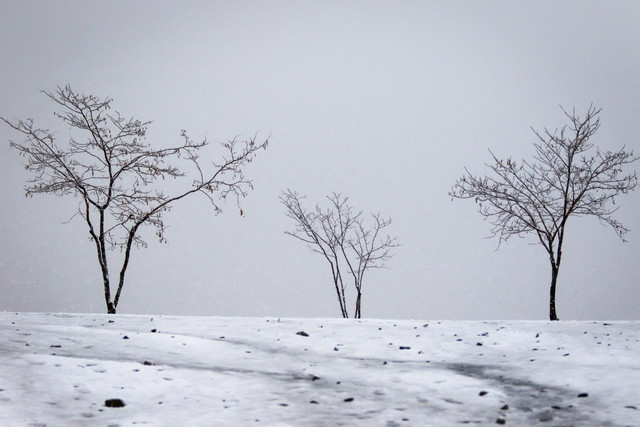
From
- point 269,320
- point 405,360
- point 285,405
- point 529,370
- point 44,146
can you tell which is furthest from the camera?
point 44,146

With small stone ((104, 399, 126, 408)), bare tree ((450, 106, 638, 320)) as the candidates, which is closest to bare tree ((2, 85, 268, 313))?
bare tree ((450, 106, 638, 320))

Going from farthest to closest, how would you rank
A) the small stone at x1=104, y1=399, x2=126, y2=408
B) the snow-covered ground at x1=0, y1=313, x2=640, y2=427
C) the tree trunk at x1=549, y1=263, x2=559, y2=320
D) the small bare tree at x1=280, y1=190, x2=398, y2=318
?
the small bare tree at x1=280, y1=190, x2=398, y2=318
the tree trunk at x1=549, y1=263, x2=559, y2=320
the small stone at x1=104, y1=399, x2=126, y2=408
the snow-covered ground at x1=0, y1=313, x2=640, y2=427

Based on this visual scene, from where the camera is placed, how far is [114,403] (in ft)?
15.6

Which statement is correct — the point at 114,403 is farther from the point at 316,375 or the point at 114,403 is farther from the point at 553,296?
the point at 553,296

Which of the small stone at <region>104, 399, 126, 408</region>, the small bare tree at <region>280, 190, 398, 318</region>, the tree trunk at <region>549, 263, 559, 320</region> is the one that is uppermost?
the small bare tree at <region>280, 190, 398, 318</region>

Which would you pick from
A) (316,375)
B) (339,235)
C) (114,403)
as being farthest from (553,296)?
(114,403)

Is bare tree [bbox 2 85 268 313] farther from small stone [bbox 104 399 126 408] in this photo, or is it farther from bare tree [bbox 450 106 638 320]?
small stone [bbox 104 399 126 408]

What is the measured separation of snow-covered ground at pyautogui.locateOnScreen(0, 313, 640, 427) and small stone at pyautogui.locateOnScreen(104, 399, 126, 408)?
2 cm

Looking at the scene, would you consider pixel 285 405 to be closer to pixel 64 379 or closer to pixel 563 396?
pixel 64 379

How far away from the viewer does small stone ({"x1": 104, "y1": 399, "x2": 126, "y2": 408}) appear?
4.74m

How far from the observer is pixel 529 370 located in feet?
20.0

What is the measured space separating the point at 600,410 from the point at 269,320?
5.50 meters

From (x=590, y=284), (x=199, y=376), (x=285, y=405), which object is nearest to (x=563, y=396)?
(x=285, y=405)

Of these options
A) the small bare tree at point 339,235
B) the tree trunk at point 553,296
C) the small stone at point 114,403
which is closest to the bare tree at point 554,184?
the tree trunk at point 553,296
